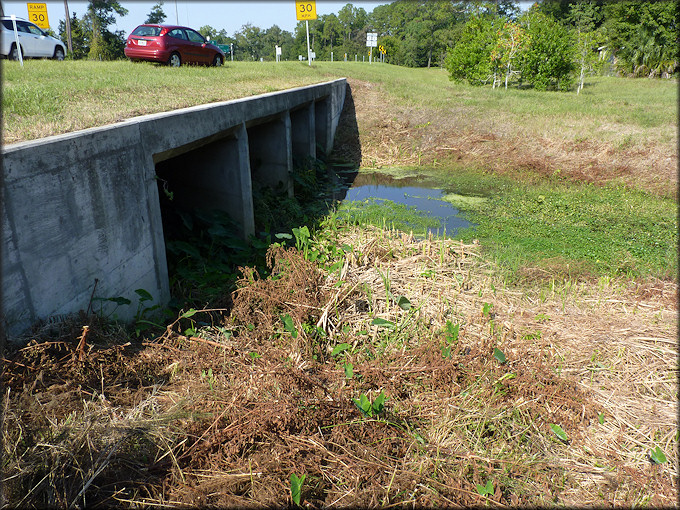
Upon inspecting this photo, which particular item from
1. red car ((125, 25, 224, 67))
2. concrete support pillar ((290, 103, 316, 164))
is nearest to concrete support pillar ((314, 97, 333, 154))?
concrete support pillar ((290, 103, 316, 164))

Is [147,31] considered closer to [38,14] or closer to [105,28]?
[38,14]

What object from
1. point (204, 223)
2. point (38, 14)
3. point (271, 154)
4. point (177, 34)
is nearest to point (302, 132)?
point (271, 154)

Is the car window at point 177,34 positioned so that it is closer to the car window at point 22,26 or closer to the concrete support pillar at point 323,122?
the concrete support pillar at point 323,122

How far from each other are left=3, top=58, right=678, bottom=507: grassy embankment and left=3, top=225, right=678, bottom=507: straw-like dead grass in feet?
0.05

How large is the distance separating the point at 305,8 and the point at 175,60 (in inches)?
308

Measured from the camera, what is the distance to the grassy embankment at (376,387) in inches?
116

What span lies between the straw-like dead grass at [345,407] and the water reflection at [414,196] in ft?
13.1

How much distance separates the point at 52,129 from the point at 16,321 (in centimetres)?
170

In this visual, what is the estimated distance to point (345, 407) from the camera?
3.56 m

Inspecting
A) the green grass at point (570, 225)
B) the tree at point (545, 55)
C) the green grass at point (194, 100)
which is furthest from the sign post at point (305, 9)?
the tree at point (545, 55)

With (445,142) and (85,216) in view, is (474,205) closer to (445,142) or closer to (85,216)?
(445,142)

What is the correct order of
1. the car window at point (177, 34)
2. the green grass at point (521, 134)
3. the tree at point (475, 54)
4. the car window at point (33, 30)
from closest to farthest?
the green grass at point (521, 134) < the car window at point (177, 34) < the car window at point (33, 30) < the tree at point (475, 54)

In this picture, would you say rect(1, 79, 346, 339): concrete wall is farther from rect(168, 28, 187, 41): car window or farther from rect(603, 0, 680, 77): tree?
rect(603, 0, 680, 77): tree

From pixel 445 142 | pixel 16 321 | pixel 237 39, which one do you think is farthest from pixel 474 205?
pixel 237 39
